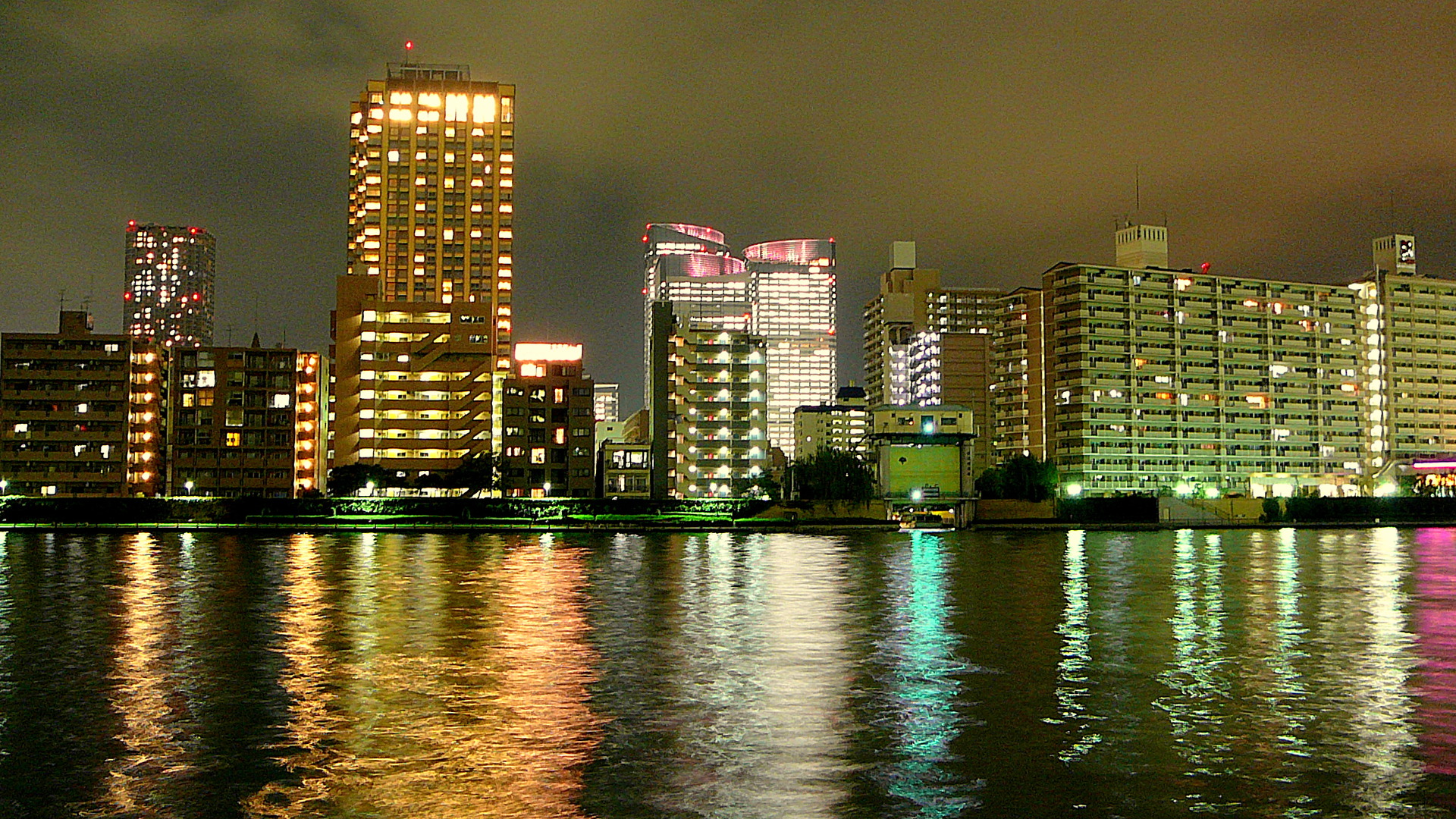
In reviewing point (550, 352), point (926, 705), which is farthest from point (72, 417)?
point (926, 705)

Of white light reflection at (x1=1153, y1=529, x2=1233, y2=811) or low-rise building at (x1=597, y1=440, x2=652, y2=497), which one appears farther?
low-rise building at (x1=597, y1=440, x2=652, y2=497)

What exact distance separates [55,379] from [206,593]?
377ft

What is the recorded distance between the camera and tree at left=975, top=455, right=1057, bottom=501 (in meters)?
139

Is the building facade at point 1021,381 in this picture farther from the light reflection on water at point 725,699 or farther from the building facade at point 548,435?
the light reflection on water at point 725,699

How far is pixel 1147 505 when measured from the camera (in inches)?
5458

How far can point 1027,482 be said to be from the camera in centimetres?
13912

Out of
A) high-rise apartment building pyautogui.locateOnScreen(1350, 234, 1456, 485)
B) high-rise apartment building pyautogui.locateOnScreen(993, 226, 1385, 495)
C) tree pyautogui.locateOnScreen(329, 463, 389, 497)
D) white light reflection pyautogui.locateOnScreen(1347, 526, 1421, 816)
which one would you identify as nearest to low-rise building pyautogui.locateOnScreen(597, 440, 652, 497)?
tree pyautogui.locateOnScreen(329, 463, 389, 497)

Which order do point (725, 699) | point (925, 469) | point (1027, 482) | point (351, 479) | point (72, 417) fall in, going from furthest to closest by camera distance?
1. point (351, 479)
2. point (72, 417)
3. point (1027, 482)
4. point (925, 469)
5. point (725, 699)

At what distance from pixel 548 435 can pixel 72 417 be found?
2252 inches

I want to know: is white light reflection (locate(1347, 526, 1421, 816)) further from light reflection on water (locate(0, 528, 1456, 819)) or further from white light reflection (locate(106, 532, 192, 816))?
white light reflection (locate(106, 532, 192, 816))

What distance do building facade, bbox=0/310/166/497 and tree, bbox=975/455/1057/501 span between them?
10397 centimetres

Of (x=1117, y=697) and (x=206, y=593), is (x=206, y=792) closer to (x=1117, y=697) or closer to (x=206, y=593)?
(x=1117, y=697)

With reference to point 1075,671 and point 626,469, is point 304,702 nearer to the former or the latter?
point 1075,671

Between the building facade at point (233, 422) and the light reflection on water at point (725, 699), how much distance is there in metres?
106
